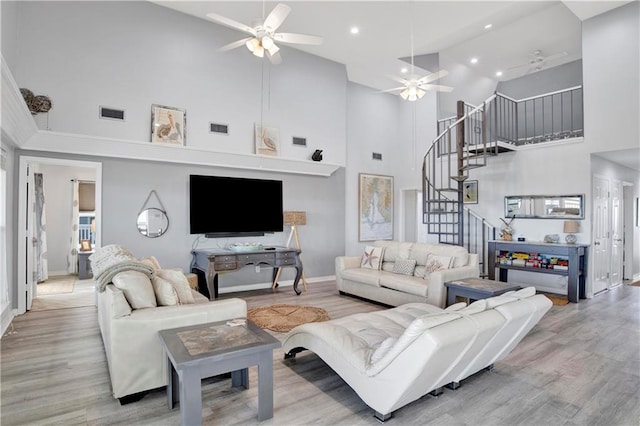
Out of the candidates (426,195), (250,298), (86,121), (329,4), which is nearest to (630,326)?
(426,195)

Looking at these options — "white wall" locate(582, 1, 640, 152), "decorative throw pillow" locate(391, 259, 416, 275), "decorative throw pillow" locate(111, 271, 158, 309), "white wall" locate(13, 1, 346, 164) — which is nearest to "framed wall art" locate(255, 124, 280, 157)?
"white wall" locate(13, 1, 346, 164)

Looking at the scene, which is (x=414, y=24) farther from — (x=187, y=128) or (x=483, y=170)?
(x=187, y=128)

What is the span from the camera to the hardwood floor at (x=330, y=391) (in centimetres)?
233

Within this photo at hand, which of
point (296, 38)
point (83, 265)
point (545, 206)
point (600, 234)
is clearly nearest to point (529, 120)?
point (545, 206)

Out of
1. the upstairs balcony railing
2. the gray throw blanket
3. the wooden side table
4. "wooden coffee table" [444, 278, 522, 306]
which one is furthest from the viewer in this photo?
the upstairs balcony railing

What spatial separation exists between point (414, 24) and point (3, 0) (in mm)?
5507

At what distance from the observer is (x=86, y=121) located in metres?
4.90

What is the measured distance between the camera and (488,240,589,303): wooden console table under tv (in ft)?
18.1

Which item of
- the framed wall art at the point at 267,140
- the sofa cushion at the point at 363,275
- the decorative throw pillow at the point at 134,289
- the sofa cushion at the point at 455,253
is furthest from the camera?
the framed wall art at the point at 267,140

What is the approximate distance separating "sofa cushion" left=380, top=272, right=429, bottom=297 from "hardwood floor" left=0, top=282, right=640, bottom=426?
4.20 feet

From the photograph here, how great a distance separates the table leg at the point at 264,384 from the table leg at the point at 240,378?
1.49ft

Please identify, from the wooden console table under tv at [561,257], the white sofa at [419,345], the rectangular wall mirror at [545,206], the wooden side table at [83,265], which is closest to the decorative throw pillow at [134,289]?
the white sofa at [419,345]

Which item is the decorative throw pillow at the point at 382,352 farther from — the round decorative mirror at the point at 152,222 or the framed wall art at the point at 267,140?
the framed wall art at the point at 267,140

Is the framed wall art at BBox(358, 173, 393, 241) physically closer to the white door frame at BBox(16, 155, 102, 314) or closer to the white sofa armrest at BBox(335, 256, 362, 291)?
the white sofa armrest at BBox(335, 256, 362, 291)
